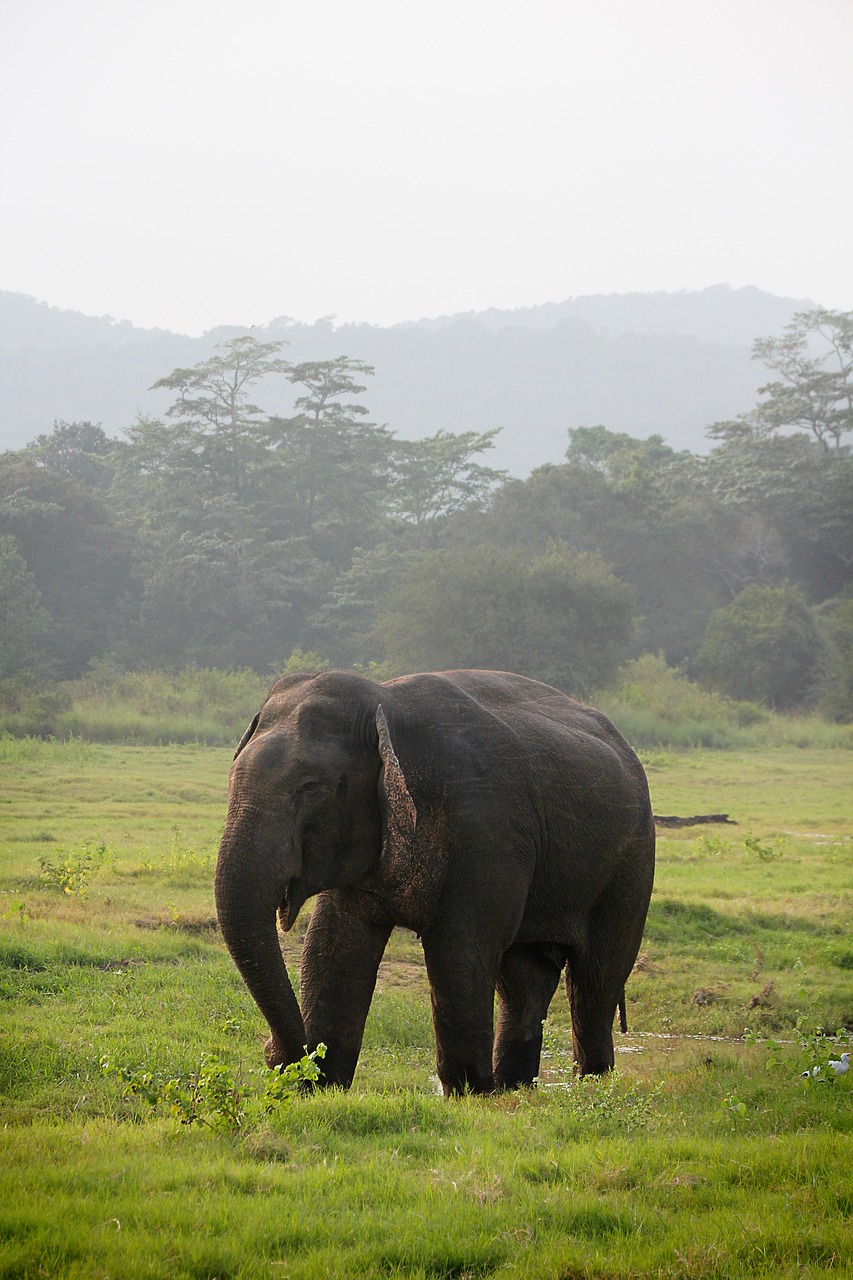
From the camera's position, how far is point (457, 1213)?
431cm

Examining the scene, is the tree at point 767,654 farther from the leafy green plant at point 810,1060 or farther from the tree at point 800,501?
the leafy green plant at point 810,1060

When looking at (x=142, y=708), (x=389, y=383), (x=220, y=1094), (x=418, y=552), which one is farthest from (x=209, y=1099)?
(x=389, y=383)

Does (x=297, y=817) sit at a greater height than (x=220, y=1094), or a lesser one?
greater

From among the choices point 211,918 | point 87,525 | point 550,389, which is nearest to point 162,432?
point 87,525

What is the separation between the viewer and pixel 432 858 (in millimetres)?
6340

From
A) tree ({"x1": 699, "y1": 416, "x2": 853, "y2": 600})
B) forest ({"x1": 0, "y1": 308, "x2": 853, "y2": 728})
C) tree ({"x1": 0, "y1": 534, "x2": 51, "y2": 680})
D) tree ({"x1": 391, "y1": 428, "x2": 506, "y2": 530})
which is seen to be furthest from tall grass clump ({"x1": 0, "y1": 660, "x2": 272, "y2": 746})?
tree ({"x1": 699, "y1": 416, "x2": 853, "y2": 600})

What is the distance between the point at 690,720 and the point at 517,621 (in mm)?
6060

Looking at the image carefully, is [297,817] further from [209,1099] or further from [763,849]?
[763,849]

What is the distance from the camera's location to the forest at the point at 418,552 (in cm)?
3981

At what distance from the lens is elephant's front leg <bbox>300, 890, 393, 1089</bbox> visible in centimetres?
661

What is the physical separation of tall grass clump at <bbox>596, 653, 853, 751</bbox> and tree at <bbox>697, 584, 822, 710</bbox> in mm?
3388

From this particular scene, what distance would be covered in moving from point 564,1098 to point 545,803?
4.86 feet

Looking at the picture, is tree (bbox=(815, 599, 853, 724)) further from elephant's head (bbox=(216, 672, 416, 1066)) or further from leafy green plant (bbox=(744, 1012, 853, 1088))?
elephant's head (bbox=(216, 672, 416, 1066))

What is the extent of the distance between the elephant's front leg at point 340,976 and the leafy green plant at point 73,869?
226 inches
